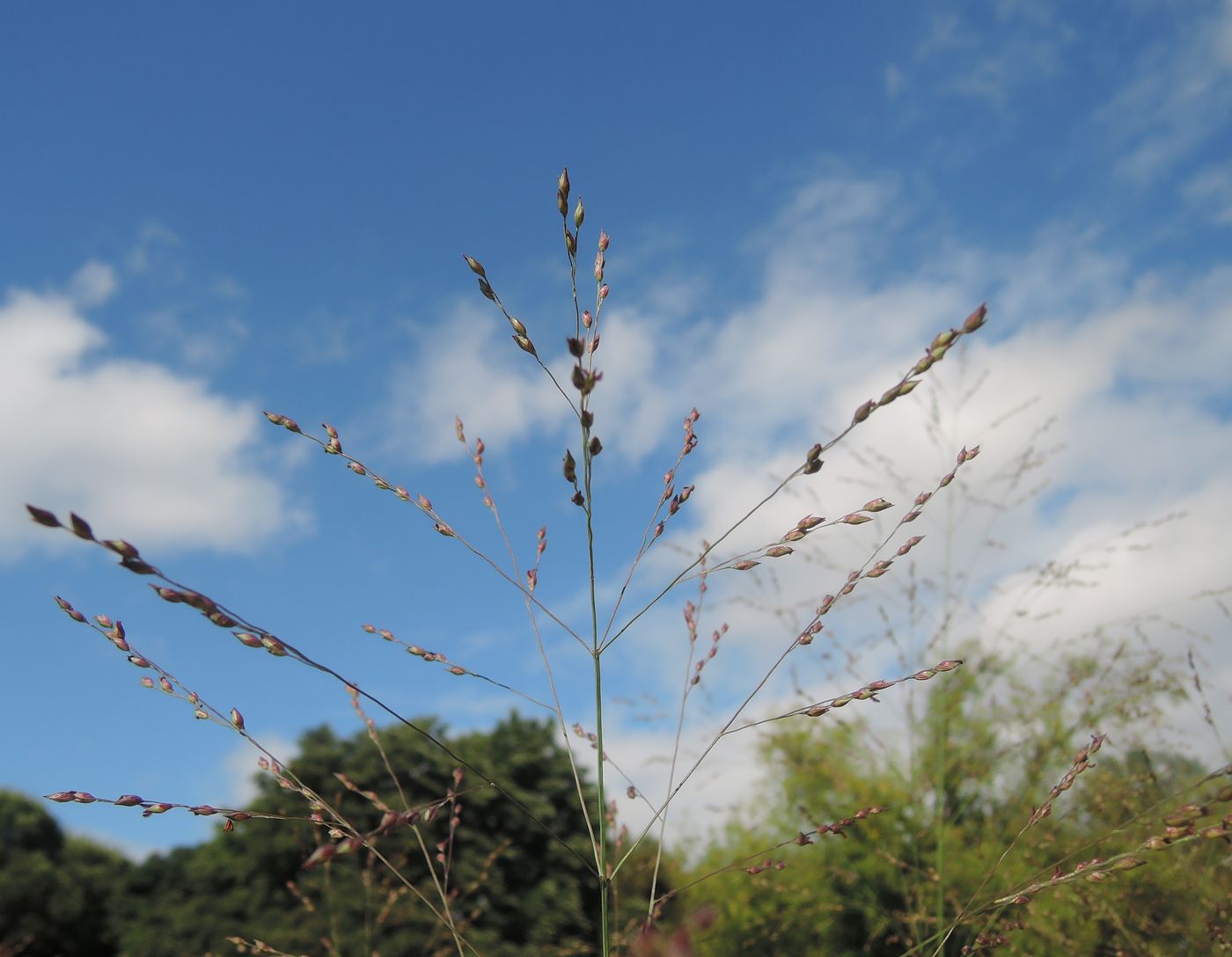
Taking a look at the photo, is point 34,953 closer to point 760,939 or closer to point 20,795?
point 20,795

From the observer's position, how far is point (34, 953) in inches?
650

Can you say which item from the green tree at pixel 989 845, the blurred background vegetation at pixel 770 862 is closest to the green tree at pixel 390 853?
the blurred background vegetation at pixel 770 862

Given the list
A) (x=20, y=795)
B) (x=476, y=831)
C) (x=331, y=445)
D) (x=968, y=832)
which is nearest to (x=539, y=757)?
(x=476, y=831)

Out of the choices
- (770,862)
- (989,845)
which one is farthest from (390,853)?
(770,862)

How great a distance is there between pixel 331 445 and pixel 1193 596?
4.39 m

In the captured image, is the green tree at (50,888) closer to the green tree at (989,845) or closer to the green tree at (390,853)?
the green tree at (390,853)

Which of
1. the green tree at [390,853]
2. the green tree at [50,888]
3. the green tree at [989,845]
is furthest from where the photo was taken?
the green tree at [50,888]

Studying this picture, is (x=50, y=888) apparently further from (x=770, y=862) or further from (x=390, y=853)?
(x=770, y=862)

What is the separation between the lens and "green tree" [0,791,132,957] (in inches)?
633

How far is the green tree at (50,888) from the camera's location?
16078 millimetres

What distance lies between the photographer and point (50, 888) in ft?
55.0

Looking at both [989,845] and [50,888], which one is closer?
[989,845]

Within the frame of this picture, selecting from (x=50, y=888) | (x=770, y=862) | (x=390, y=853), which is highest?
(x=50, y=888)

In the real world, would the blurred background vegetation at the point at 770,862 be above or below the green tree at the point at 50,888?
below
